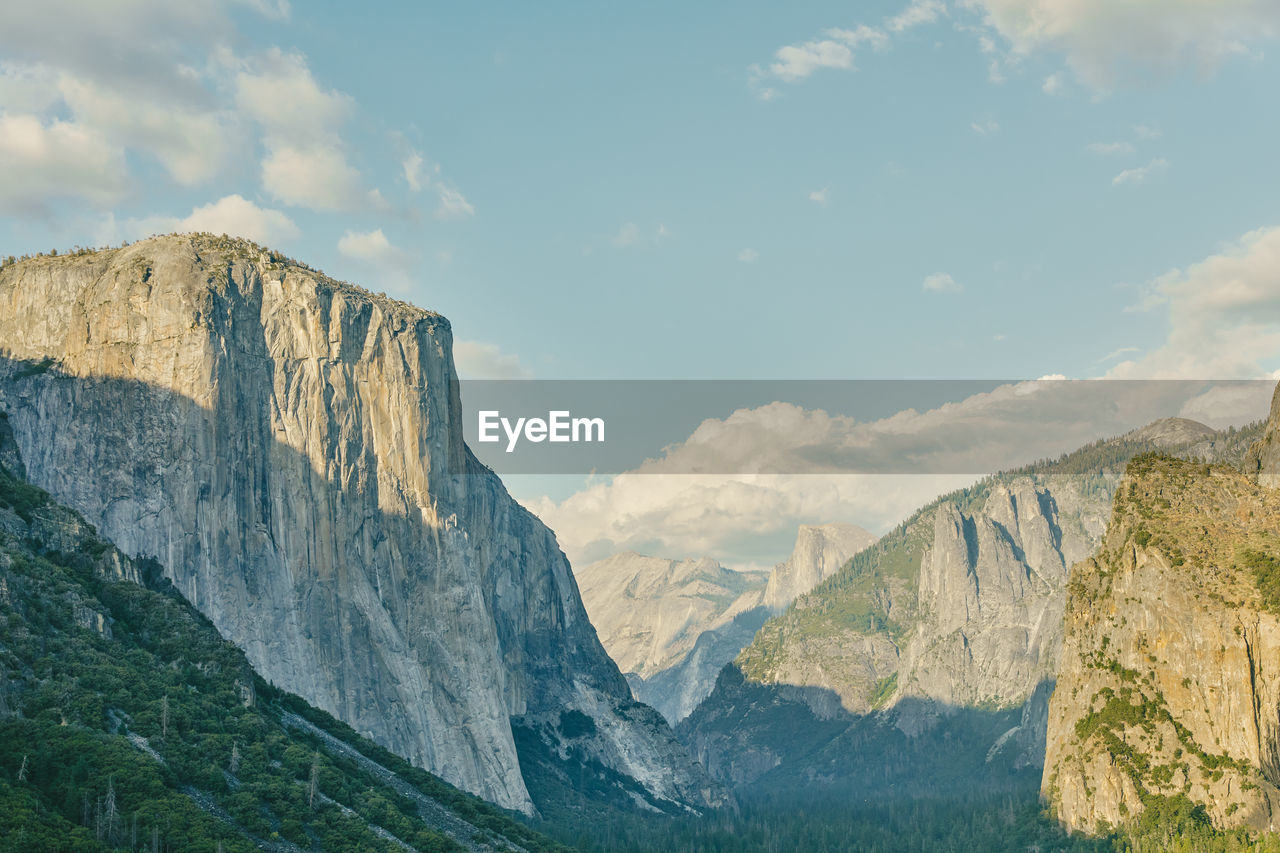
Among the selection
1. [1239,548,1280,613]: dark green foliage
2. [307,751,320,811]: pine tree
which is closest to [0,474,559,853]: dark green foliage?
[307,751,320,811]: pine tree

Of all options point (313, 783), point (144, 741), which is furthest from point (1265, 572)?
point (144, 741)

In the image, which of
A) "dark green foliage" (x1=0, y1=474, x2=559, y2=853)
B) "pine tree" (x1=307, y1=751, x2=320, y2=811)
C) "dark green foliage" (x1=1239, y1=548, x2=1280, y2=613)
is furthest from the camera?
"dark green foliage" (x1=1239, y1=548, x2=1280, y2=613)

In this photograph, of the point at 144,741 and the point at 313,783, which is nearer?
the point at 144,741

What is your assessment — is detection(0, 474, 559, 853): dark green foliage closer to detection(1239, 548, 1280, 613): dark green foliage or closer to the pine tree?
the pine tree

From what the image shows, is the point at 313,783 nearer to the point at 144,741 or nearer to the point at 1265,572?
the point at 144,741

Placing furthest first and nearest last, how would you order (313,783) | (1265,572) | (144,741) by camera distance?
(1265,572)
(313,783)
(144,741)

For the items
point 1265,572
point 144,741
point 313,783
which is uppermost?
point 1265,572

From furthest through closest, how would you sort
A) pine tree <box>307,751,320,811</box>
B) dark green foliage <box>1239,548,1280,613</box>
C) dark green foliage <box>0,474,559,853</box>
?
dark green foliage <box>1239,548,1280,613</box> < pine tree <box>307,751,320,811</box> < dark green foliage <box>0,474,559,853</box>

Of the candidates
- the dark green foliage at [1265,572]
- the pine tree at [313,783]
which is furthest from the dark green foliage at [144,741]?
the dark green foliage at [1265,572]

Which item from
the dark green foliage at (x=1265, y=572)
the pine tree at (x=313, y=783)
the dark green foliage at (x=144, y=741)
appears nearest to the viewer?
the dark green foliage at (x=144, y=741)

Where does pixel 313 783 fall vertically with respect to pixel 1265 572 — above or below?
below

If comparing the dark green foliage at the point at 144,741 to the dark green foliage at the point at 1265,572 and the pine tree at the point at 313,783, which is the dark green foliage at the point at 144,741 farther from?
the dark green foliage at the point at 1265,572

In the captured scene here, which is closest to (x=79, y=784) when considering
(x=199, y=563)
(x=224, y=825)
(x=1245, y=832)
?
(x=224, y=825)
